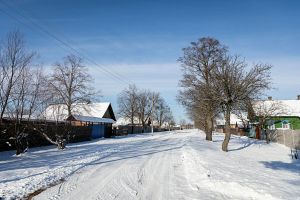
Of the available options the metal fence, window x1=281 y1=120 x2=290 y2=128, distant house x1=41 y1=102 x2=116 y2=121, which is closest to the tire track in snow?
the metal fence

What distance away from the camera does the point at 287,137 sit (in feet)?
56.0

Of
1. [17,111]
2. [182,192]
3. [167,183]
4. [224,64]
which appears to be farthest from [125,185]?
[224,64]

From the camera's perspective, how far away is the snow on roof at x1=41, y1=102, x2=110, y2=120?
13619mm

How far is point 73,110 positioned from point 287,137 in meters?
25.8

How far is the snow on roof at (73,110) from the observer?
13.6m

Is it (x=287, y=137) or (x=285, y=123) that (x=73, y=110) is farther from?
(x=285, y=123)

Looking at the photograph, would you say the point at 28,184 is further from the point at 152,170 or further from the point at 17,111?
the point at 17,111

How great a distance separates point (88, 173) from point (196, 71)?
15.2m

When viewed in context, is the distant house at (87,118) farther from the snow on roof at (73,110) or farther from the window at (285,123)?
the window at (285,123)

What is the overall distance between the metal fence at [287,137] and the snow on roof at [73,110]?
63.3 ft

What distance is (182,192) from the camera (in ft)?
15.5

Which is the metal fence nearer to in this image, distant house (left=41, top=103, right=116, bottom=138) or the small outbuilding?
distant house (left=41, top=103, right=116, bottom=138)

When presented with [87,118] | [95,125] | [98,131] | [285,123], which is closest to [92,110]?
[98,131]

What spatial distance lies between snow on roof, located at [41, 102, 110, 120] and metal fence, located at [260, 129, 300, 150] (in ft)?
63.3
